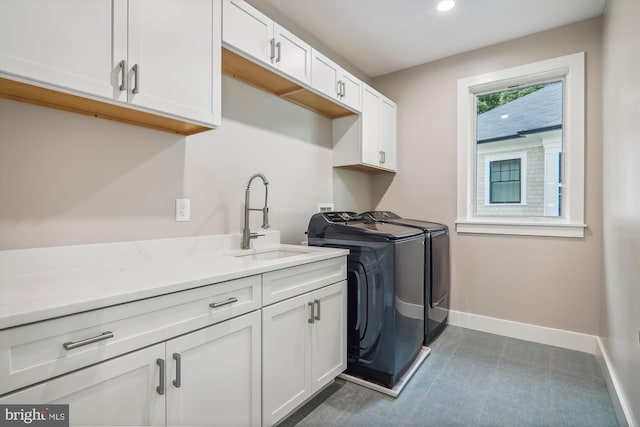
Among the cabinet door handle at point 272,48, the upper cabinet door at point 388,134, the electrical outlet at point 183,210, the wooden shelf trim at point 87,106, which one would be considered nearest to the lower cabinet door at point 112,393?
the electrical outlet at point 183,210

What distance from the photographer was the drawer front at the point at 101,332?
773 mm

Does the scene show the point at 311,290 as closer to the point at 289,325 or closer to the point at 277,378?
the point at 289,325

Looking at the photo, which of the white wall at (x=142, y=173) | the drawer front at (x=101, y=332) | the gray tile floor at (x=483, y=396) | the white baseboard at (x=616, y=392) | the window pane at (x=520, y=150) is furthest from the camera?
the window pane at (x=520, y=150)

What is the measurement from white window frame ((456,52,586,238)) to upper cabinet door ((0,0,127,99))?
111 inches

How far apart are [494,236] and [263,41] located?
251 centimetres

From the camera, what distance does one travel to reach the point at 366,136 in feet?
9.39

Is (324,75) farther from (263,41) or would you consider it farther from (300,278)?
(300,278)

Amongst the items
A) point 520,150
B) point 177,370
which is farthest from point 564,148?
point 177,370

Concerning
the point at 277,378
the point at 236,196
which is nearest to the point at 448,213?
the point at 236,196

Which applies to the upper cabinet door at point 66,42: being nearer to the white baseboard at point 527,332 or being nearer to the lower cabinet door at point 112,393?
the lower cabinet door at point 112,393

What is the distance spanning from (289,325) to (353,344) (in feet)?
2.26

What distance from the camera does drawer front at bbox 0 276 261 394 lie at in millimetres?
773

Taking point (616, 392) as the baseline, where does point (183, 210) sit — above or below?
above

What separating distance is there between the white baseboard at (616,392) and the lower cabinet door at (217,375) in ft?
5.59
